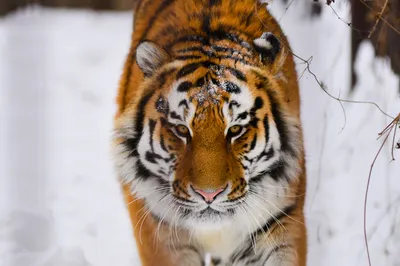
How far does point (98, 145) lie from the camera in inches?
117

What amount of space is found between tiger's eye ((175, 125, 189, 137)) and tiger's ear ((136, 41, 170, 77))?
0.27 meters

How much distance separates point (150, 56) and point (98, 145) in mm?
636

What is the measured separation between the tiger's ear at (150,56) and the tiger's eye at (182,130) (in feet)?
0.88

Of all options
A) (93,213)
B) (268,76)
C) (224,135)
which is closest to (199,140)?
(224,135)

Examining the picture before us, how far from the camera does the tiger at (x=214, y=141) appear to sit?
2.37m

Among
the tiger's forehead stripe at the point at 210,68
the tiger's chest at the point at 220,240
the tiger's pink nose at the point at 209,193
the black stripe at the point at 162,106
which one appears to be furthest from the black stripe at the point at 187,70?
the tiger's chest at the point at 220,240

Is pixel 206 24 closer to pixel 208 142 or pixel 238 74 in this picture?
pixel 238 74

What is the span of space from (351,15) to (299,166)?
815 millimetres

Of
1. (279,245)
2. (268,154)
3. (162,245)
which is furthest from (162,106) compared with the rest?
(279,245)

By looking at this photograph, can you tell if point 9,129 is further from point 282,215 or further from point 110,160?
point 282,215

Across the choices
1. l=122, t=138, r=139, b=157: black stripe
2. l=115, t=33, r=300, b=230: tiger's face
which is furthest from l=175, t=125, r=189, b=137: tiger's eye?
l=122, t=138, r=139, b=157: black stripe

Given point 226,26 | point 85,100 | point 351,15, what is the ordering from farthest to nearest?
point 85,100
point 351,15
point 226,26

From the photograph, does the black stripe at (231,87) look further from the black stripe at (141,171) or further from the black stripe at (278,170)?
the black stripe at (141,171)

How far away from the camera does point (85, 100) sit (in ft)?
10.5
